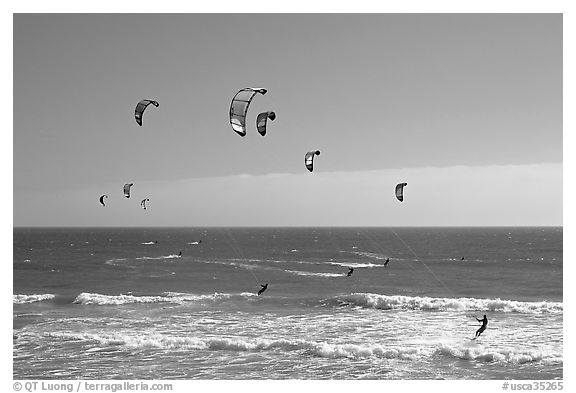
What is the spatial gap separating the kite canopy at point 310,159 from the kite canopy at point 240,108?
8.80ft

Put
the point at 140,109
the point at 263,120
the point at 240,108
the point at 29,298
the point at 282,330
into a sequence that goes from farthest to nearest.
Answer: the point at 29,298, the point at 282,330, the point at 140,109, the point at 263,120, the point at 240,108

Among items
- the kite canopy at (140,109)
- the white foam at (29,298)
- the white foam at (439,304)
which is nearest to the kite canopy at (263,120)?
the kite canopy at (140,109)

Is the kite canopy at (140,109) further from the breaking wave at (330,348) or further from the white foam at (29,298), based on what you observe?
the white foam at (29,298)

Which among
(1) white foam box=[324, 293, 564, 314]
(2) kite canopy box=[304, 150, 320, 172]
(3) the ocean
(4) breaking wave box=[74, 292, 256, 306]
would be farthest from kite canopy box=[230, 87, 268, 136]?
(4) breaking wave box=[74, 292, 256, 306]

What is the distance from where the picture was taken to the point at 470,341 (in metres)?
17.1

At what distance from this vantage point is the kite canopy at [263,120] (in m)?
13.4

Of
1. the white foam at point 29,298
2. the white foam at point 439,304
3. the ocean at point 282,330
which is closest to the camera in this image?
the ocean at point 282,330

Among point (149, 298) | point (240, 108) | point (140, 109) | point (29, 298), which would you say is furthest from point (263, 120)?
point (29, 298)

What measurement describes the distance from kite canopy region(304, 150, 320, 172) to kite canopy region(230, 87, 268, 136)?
268 cm

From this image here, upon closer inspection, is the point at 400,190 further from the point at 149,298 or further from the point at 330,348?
the point at 149,298

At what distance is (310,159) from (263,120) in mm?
2018

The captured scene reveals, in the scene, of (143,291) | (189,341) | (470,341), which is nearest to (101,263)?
(143,291)

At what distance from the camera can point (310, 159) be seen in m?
15.2
